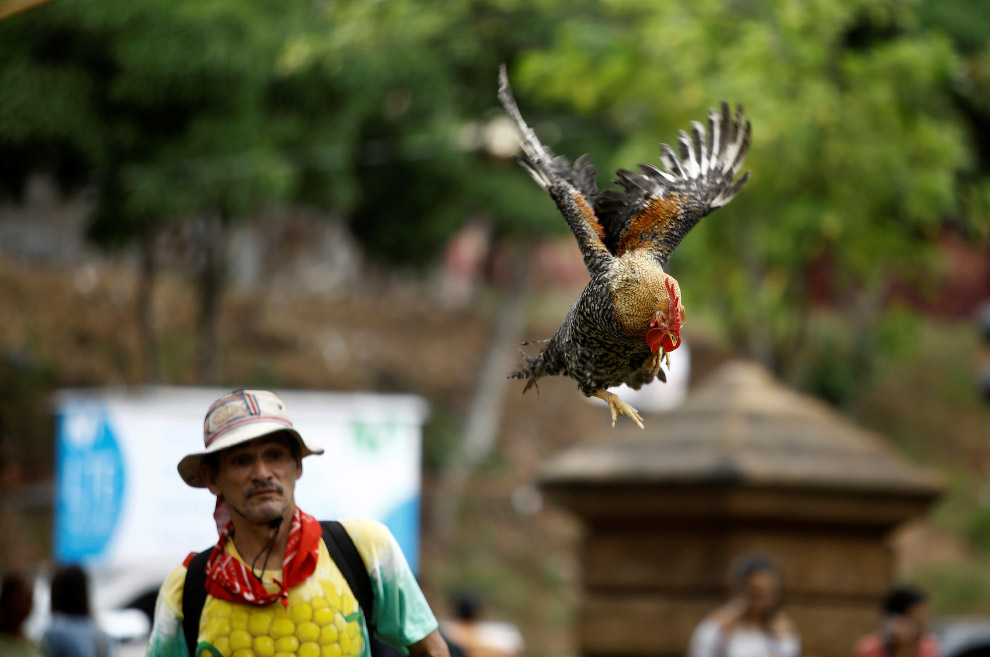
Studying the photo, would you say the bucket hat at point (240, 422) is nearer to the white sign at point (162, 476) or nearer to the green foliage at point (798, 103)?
the green foliage at point (798, 103)

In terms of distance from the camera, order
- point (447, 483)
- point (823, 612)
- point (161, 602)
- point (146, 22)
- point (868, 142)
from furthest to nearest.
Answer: point (447, 483), point (146, 22), point (868, 142), point (823, 612), point (161, 602)

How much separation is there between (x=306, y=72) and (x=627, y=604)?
8271 millimetres

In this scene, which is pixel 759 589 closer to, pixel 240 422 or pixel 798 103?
pixel 240 422

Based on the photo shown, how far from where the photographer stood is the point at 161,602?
11.9ft

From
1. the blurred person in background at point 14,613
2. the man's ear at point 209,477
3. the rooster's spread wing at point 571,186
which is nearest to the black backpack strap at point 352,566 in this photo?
the man's ear at point 209,477

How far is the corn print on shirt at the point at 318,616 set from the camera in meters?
3.53

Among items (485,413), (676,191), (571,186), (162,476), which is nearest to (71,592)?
(571,186)

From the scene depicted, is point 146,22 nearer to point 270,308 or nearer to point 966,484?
point 270,308

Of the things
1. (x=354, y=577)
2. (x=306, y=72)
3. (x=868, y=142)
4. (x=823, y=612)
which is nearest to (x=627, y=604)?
(x=823, y=612)

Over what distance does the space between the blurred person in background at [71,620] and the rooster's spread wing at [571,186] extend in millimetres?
3769

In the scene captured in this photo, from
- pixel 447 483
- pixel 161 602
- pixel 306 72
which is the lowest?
pixel 161 602

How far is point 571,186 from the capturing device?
396 cm

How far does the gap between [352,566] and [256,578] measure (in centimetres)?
25

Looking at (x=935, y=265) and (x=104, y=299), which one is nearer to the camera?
(x=935, y=265)
